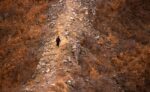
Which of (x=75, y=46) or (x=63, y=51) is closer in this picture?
(x=63, y=51)

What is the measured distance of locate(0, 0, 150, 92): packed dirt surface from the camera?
16812mm

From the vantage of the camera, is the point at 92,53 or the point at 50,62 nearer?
the point at 50,62

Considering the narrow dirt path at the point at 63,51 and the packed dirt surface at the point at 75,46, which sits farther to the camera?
the packed dirt surface at the point at 75,46

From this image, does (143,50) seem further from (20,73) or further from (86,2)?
(20,73)

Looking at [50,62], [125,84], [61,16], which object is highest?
[61,16]

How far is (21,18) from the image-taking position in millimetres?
20547

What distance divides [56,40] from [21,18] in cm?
437

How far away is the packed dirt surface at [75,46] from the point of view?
55.2ft

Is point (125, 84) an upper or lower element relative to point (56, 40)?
lower

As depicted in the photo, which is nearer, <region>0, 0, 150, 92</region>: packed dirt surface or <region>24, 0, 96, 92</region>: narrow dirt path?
<region>24, 0, 96, 92</region>: narrow dirt path

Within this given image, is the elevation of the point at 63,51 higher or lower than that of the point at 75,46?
lower

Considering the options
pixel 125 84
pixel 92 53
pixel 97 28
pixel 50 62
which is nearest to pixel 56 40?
pixel 50 62

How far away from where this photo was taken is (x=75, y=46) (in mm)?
17906

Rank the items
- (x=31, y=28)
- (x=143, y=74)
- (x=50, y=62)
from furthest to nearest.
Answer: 1. (x=31, y=28)
2. (x=143, y=74)
3. (x=50, y=62)
